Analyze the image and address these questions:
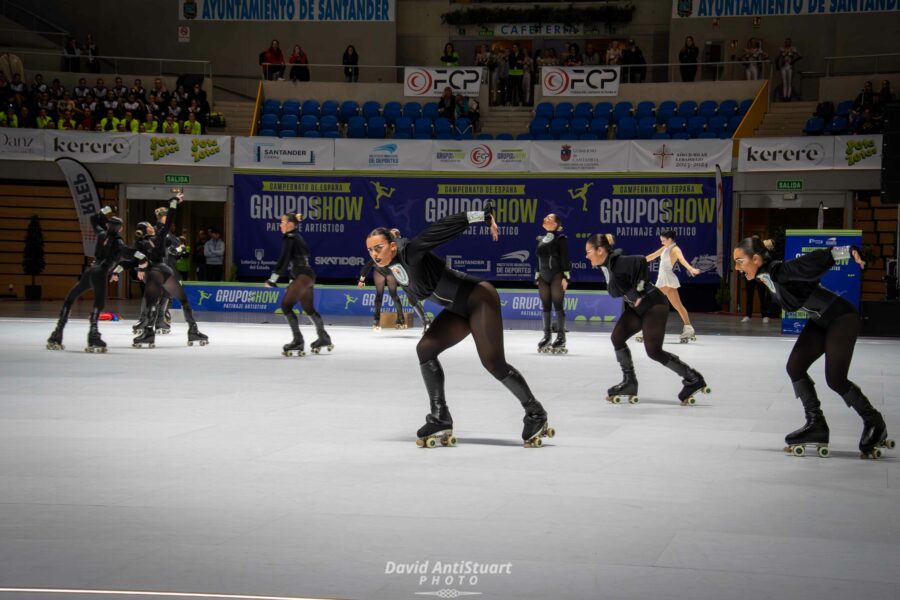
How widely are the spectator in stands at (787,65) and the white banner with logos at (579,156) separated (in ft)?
18.8

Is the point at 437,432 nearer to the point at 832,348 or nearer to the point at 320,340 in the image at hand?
the point at 832,348

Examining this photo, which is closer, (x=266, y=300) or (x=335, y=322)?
(x=335, y=322)

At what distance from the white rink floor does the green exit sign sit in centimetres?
1519


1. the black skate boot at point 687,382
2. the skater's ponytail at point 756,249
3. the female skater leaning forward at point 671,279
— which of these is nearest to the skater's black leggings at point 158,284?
the female skater leaning forward at point 671,279

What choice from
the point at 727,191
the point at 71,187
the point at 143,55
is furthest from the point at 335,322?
the point at 143,55

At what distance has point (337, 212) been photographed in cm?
3012

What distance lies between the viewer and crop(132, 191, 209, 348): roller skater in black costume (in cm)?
1683

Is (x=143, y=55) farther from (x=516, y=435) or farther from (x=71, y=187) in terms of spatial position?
(x=516, y=435)

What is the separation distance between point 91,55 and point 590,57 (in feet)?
49.3

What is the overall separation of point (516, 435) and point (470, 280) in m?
1.53

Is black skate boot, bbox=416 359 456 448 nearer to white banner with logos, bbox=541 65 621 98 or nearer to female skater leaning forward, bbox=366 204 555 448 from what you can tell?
female skater leaning forward, bbox=366 204 555 448

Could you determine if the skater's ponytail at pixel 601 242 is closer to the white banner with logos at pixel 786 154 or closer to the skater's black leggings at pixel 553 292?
the skater's black leggings at pixel 553 292

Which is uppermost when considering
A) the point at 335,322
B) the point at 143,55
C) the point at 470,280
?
the point at 143,55

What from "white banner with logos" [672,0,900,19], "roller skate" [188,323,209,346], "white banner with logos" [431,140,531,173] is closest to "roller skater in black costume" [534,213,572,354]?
"roller skate" [188,323,209,346]
